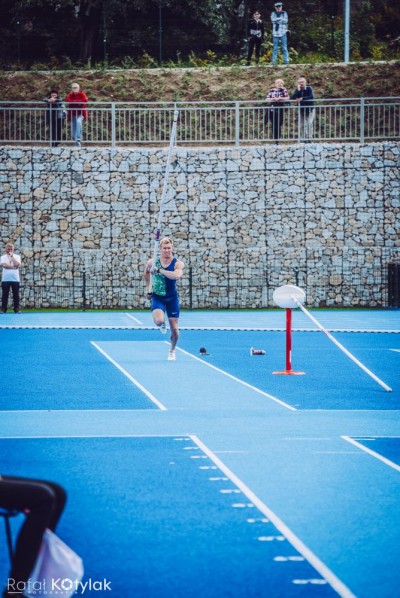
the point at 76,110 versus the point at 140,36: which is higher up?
the point at 140,36

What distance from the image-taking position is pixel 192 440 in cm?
1166

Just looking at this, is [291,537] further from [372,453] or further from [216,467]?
[372,453]

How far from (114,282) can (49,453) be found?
2559 cm

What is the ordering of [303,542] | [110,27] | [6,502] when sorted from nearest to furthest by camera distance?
1. [6,502]
2. [303,542]
3. [110,27]

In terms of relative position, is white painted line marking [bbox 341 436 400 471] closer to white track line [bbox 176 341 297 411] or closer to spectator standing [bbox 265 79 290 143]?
white track line [bbox 176 341 297 411]

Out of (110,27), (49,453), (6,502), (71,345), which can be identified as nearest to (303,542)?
(6,502)

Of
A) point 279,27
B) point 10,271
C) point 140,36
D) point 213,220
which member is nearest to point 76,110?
point 213,220

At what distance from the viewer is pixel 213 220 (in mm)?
36500

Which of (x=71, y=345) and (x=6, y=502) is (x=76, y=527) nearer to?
(x=6, y=502)

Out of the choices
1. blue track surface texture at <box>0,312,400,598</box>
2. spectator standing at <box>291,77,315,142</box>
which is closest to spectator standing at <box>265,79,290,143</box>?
spectator standing at <box>291,77,315,142</box>

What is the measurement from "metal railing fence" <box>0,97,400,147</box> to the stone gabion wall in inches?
23.0

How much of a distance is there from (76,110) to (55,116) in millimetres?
1242

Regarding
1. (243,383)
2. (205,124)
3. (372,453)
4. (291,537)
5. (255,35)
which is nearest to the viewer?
(291,537)

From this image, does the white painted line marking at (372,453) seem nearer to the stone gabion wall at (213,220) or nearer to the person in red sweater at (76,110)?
the stone gabion wall at (213,220)
